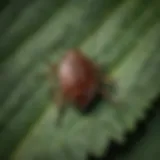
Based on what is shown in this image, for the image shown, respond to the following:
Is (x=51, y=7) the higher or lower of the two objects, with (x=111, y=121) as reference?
higher

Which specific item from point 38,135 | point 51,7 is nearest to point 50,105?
point 38,135

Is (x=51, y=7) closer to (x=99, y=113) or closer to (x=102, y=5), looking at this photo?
(x=102, y=5)

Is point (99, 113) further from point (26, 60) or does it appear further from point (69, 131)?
point (26, 60)

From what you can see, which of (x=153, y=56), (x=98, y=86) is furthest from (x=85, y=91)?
(x=153, y=56)

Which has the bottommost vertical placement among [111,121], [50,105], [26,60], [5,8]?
[111,121]
